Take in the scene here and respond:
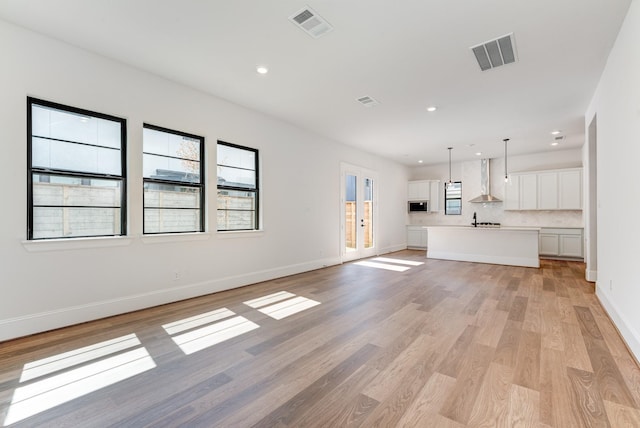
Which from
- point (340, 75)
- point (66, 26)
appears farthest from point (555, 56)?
point (66, 26)

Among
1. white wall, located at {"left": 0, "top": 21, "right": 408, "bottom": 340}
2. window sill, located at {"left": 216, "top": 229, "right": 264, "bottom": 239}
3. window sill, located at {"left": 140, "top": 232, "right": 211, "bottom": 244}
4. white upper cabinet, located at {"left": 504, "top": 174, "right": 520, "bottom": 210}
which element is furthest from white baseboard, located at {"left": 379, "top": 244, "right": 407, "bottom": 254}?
window sill, located at {"left": 140, "top": 232, "right": 211, "bottom": 244}

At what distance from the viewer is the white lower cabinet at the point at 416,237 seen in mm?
9846

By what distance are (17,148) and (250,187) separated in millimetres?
2836

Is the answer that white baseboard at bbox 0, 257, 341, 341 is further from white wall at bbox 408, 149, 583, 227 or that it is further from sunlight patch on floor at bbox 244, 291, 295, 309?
white wall at bbox 408, 149, 583, 227

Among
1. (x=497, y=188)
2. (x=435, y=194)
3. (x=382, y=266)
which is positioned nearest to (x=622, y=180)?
(x=382, y=266)

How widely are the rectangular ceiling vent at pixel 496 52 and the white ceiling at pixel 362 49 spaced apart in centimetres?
7

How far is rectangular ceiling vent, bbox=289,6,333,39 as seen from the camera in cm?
263

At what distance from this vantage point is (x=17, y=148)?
2836mm

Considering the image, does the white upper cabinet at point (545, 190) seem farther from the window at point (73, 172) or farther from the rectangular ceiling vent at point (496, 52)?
→ the window at point (73, 172)

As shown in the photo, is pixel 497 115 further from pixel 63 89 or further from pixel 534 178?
pixel 63 89

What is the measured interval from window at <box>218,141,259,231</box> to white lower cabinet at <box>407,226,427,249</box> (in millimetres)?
6560

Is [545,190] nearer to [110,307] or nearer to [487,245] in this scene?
[487,245]

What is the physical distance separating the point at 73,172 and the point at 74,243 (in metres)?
0.77

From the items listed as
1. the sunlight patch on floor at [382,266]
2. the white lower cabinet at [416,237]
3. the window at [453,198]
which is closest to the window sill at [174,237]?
the sunlight patch on floor at [382,266]
